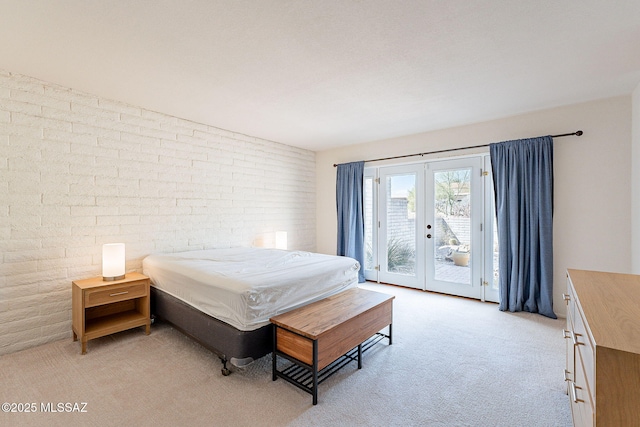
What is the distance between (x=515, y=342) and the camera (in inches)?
109

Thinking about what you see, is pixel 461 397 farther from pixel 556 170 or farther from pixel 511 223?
pixel 556 170

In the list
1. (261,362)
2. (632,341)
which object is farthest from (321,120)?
(632,341)

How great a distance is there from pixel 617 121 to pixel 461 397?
3350mm

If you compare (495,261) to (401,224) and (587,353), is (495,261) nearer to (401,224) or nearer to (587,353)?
(401,224)

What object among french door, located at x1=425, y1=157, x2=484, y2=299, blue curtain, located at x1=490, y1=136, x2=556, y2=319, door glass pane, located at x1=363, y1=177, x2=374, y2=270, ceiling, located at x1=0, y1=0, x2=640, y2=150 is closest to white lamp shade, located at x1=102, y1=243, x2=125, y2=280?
ceiling, located at x1=0, y1=0, x2=640, y2=150

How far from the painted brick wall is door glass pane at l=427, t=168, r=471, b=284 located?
3.03m

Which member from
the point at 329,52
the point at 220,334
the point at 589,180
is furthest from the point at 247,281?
the point at 589,180

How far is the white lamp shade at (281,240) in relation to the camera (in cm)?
470

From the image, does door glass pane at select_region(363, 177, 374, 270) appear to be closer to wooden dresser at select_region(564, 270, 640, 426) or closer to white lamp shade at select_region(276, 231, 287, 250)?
white lamp shade at select_region(276, 231, 287, 250)

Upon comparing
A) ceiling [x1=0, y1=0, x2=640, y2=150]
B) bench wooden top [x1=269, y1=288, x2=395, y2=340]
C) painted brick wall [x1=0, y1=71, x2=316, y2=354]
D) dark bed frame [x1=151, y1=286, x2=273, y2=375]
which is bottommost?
dark bed frame [x1=151, y1=286, x2=273, y2=375]

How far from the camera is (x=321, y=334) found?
6.31ft

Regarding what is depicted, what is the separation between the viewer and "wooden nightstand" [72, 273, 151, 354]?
2.54m

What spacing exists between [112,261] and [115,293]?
31 cm

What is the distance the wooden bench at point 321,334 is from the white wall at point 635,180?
8.36 feet
